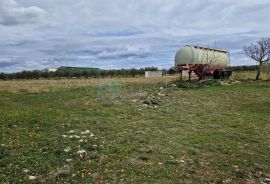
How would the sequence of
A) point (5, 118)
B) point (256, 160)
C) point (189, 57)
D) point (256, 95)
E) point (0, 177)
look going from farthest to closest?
point (189, 57), point (256, 95), point (5, 118), point (256, 160), point (0, 177)

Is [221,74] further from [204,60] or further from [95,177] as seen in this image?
[95,177]

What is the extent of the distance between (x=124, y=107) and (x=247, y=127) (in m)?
6.77

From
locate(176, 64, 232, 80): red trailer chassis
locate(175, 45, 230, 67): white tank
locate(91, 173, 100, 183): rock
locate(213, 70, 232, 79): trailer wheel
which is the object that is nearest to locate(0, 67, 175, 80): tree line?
locate(213, 70, 232, 79): trailer wheel

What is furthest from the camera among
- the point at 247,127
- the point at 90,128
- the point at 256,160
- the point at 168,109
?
the point at 168,109

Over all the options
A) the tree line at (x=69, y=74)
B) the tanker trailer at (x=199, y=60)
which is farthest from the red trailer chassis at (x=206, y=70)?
the tree line at (x=69, y=74)

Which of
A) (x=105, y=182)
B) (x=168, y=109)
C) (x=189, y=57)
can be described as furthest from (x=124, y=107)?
(x=189, y=57)

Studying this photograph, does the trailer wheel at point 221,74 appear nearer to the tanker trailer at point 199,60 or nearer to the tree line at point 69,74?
the tanker trailer at point 199,60

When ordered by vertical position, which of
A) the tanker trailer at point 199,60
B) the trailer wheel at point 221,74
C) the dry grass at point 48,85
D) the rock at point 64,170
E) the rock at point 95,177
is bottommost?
the rock at point 95,177

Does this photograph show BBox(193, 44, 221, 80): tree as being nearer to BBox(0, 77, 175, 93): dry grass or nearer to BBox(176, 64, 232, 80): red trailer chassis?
BBox(176, 64, 232, 80): red trailer chassis

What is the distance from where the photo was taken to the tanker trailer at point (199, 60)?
121ft

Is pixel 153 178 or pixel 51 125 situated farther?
pixel 51 125

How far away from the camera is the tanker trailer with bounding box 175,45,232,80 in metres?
37.0

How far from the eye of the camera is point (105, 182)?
305 inches

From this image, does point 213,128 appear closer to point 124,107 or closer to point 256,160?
point 256,160
